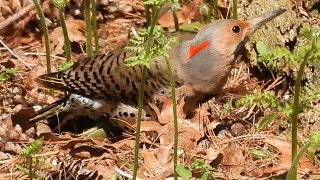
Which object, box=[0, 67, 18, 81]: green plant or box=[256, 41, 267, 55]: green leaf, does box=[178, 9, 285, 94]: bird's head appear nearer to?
box=[256, 41, 267, 55]: green leaf

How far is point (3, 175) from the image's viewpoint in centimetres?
526

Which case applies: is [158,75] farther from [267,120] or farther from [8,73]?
[8,73]

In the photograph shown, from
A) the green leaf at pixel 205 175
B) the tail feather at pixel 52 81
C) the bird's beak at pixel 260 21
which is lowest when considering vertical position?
the green leaf at pixel 205 175

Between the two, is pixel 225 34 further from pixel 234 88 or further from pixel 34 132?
pixel 34 132

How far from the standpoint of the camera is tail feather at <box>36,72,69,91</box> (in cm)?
587

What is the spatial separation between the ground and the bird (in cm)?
16

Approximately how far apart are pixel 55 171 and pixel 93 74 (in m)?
0.97

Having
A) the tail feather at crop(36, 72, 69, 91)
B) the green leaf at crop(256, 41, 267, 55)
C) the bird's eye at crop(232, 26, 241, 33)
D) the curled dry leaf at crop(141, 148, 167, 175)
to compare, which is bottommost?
the curled dry leaf at crop(141, 148, 167, 175)

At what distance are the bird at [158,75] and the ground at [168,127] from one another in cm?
16

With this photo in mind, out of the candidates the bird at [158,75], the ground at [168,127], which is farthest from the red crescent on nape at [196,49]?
the ground at [168,127]

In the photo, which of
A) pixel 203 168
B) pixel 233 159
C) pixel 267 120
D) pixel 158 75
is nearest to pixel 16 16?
pixel 158 75

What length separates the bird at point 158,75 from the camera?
5.66m

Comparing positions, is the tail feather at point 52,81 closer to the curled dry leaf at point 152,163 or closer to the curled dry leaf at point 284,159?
the curled dry leaf at point 152,163

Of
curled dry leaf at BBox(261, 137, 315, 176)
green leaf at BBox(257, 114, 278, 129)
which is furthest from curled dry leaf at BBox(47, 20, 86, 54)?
curled dry leaf at BBox(261, 137, 315, 176)
